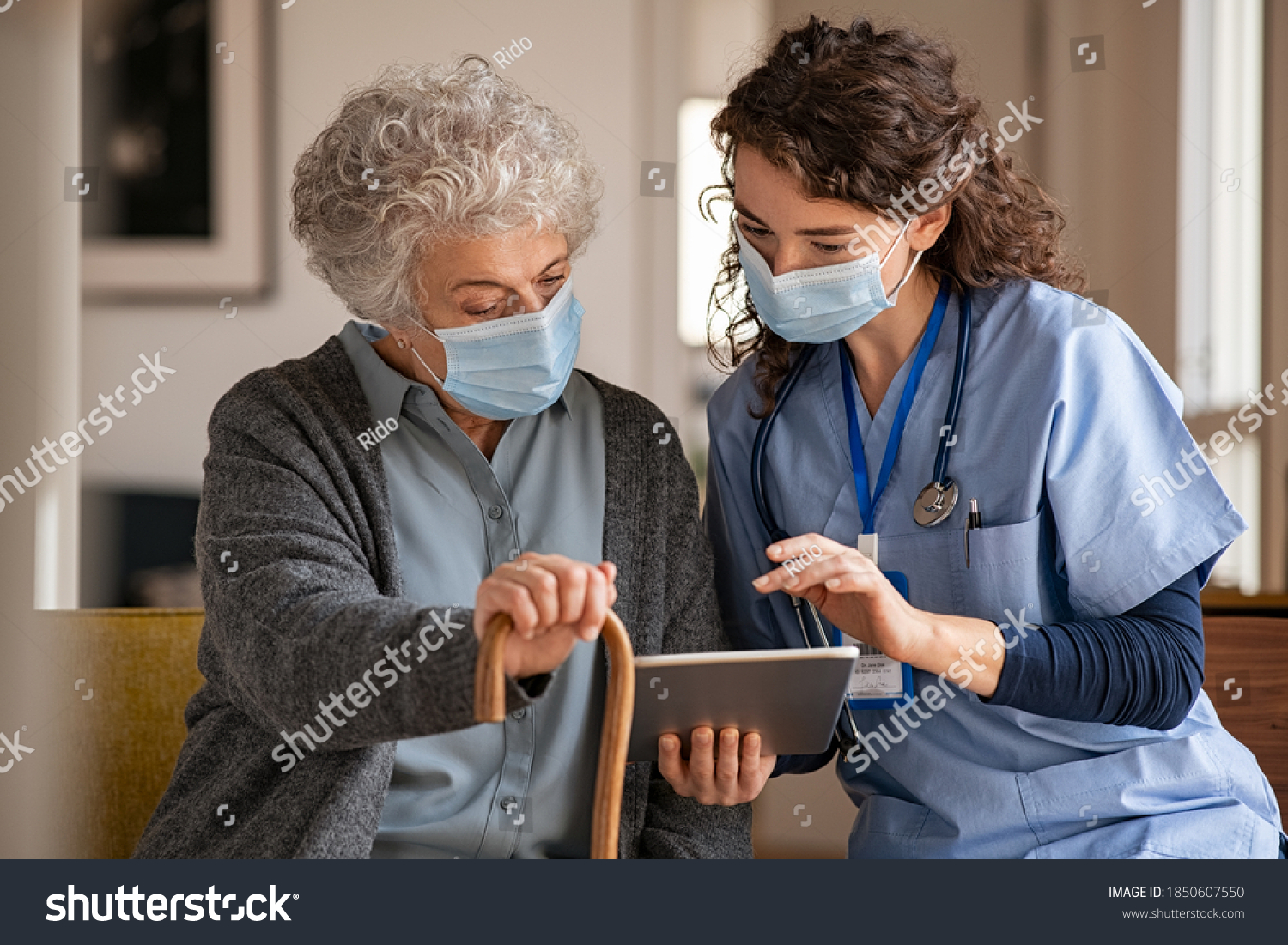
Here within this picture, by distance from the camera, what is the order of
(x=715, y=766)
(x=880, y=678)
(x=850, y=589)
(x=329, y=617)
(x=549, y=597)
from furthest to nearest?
(x=880, y=678) < (x=715, y=766) < (x=850, y=589) < (x=329, y=617) < (x=549, y=597)

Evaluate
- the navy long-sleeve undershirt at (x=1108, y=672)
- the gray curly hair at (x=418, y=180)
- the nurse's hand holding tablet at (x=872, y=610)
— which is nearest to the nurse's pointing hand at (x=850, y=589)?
the nurse's hand holding tablet at (x=872, y=610)

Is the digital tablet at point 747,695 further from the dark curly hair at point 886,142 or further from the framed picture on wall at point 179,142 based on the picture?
the framed picture on wall at point 179,142

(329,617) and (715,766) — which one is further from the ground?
(329,617)

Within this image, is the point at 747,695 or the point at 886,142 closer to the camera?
the point at 747,695

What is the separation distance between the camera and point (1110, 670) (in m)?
1.25

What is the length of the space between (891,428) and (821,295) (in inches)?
7.7

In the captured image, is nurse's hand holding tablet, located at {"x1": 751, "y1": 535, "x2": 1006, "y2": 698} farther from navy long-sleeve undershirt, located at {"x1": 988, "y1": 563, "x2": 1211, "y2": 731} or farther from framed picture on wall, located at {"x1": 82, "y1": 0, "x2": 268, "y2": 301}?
framed picture on wall, located at {"x1": 82, "y1": 0, "x2": 268, "y2": 301}

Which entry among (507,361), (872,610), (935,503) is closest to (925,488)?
(935,503)

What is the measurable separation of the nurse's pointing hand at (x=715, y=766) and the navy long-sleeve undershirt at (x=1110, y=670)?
272 millimetres

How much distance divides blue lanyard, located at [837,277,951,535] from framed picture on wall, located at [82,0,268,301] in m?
1.37

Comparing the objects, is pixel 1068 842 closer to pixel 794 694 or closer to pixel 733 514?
pixel 794 694

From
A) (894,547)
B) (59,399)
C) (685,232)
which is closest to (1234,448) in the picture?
(685,232)

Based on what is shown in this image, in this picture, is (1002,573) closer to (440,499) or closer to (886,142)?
(886,142)

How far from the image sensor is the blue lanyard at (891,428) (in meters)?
1.40
